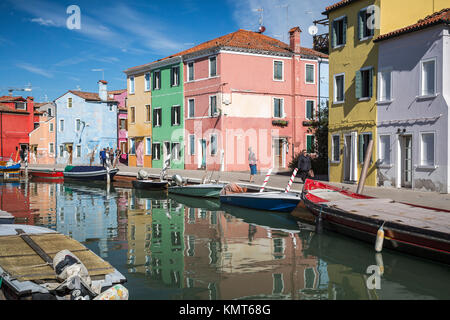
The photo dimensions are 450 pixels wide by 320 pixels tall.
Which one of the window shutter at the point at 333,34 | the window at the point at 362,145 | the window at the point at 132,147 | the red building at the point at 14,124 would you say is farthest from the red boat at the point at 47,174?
the window at the point at 362,145

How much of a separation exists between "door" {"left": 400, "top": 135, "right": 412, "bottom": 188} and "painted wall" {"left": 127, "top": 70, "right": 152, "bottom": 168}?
24.8 m

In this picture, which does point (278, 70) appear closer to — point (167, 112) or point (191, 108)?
point (191, 108)

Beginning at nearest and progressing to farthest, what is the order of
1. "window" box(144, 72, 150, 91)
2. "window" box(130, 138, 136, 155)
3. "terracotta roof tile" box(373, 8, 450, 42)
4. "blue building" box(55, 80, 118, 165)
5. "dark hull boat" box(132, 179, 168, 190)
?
1. "terracotta roof tile" box(373, 8, 450, 42)
2. "dark hull boat" box(132, 179, 168, 190)
3. "window" box(144, 72, 150, 91)
4. "window" box(130, 138, 136, 155)
5. "blue building" box(55, 80, 118, 165)

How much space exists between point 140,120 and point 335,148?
22843 millimetres

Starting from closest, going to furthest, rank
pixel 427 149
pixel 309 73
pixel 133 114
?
pixel 427 149
pixel 309 73
pixel 133 114

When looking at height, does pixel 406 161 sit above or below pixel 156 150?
below

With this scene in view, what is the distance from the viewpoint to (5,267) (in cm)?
712

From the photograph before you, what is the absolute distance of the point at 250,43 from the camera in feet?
111

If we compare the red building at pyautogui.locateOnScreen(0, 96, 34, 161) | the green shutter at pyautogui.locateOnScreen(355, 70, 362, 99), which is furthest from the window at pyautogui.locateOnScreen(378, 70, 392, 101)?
the red building at pyautogui.locateOnScreen(0, 96, 34, 161)

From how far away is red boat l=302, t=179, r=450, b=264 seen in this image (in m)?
9.50

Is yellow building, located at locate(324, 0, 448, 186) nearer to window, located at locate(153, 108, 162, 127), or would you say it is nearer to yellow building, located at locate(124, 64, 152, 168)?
window, located at locate(153, 108, 162, 127)

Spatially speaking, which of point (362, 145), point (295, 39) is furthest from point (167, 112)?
point (362, 145)

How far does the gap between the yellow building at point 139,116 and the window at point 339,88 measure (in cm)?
2054
